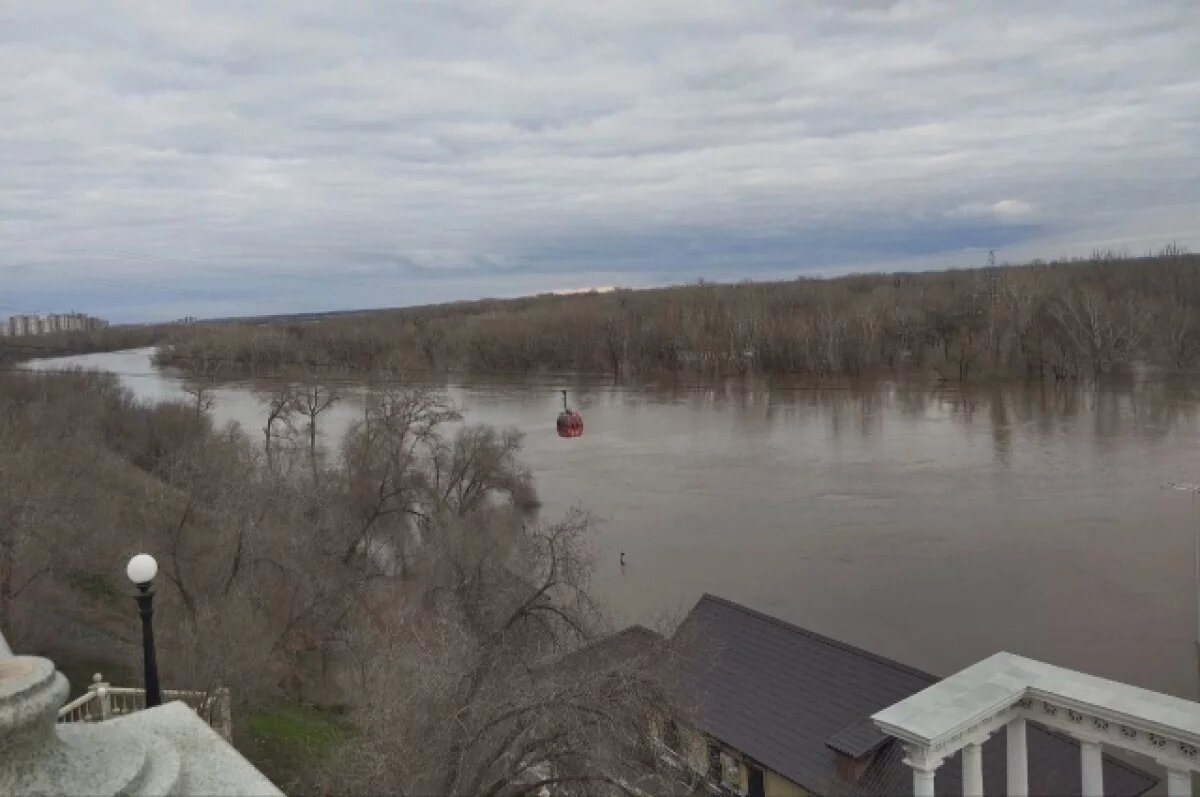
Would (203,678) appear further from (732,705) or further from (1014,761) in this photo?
(1014,761)

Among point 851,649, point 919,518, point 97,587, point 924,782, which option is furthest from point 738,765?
point 919,518

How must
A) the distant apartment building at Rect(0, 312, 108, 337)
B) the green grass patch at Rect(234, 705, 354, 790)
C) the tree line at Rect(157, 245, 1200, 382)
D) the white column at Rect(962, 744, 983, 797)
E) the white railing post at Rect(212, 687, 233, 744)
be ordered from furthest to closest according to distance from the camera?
the distant apartment building at Rect(0, 312, 108, 337) < the tree line at Rect(157, 245, 1200, 382) < the green grass patch at Rect(234, 705, 354, 790) < the white railing post at Rect(212, 687, 233, 744) < the white column at Rect(962, 744, 983, 797)

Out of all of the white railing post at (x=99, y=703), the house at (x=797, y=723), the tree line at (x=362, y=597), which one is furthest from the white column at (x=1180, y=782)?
the white railing post at (x=99, y=703)

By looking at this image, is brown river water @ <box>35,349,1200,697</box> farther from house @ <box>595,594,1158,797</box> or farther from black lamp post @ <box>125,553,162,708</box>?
black lamp post @ <box>125,553,162,708</box>

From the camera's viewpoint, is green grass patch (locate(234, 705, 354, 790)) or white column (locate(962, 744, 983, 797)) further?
green grass patch (locate(234, 705, 354, 790))

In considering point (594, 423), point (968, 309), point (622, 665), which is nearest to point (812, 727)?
point (622, 665)

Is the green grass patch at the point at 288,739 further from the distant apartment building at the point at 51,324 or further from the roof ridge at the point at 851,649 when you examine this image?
the distant apartment building at the point at 51,324

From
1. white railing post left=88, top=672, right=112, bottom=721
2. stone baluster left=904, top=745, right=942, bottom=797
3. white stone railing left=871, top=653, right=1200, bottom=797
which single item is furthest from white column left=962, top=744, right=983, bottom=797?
white railing post left=88, top=672, right=112, bottom=721
